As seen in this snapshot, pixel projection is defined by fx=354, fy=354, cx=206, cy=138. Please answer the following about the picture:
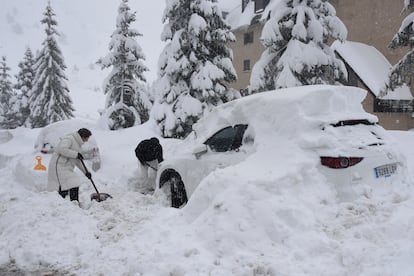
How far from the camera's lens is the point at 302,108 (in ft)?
16.7

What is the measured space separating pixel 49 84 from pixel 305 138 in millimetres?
29011

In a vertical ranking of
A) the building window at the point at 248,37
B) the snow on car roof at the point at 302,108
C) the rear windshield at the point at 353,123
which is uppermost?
the building window at the point at 248,37

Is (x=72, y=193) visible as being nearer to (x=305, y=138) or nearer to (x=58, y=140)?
(x=305, y=138)

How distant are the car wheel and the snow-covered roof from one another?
16.6 meters

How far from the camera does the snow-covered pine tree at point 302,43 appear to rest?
1360cm

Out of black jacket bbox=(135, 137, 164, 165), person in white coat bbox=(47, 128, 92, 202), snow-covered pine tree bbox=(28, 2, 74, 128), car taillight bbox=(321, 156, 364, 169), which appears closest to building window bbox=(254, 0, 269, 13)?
snow-covered pine tree bbox=(28, 2, 74, 128)

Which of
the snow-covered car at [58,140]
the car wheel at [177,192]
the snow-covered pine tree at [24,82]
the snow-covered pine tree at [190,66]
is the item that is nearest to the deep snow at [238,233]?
the car wheel at [177,192]

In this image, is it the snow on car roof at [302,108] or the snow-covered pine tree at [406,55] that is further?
the snow-covered pine tree at [406,55]

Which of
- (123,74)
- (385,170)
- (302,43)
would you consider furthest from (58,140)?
(123,74)

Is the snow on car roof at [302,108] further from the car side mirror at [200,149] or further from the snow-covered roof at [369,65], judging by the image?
the snow-covered roof at [369,65]

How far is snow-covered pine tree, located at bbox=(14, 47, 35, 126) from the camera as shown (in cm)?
3456

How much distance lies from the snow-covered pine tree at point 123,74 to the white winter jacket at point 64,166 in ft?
46.0

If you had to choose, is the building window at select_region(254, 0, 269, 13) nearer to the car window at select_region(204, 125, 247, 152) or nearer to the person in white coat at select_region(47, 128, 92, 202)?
the car window at select_region(204, 125, 247, 152)

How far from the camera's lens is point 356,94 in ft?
18.2
